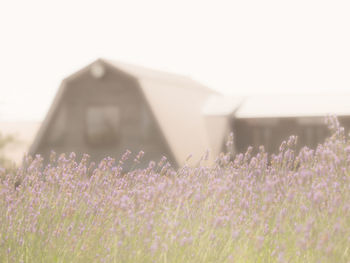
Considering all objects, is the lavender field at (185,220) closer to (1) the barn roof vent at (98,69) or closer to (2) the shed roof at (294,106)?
(1) the barn roof vent at (98,69)

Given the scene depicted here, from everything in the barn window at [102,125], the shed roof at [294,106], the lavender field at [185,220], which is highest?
the lavender field at [185,220]

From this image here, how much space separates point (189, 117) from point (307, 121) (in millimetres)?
3713

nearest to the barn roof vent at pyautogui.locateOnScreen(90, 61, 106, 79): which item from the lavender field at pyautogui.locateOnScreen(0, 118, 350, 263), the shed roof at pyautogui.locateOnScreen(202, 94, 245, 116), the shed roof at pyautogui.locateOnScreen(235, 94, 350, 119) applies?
the shed roof at pyautogui.locateOnScreen(202, 94, 245, 116)

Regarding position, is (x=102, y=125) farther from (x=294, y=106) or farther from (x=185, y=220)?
(x=185, y=220)

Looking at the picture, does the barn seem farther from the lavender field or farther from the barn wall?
the lavender field

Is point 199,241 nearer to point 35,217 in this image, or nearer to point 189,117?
point 35,217

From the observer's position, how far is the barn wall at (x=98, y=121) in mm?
13320

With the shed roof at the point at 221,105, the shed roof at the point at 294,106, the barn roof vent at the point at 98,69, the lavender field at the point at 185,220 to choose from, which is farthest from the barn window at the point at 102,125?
the lavender field at the point at 185,220

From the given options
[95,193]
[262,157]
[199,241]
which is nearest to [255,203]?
[262,157]

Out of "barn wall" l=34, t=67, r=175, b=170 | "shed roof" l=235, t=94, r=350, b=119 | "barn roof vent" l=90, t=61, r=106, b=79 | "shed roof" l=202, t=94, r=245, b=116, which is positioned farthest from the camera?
"shed roof" l=202, t=94, r=245, b=116

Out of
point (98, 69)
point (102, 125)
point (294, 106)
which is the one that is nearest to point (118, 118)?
point (102, 125)

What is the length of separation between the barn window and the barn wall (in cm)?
4

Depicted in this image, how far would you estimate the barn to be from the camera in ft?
43.1

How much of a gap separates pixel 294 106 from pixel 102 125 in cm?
627
